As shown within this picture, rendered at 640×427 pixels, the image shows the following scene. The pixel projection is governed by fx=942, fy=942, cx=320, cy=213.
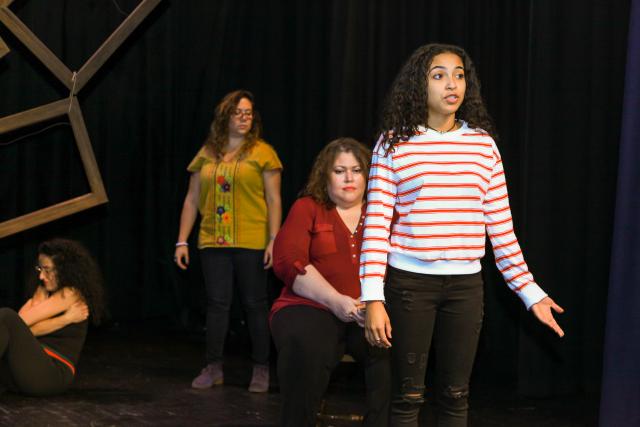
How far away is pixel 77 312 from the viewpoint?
A: 149 inches

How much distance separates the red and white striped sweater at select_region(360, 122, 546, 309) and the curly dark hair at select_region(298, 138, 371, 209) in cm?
54

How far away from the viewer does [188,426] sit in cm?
338

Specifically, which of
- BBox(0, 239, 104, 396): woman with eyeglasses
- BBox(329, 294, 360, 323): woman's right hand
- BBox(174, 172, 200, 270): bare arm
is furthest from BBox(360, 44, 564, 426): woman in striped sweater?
BBox(174, 172, 200, 270): bare arm

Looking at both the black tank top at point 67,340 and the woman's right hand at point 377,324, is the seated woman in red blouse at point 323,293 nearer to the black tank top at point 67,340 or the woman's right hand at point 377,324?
the woman's right hand at point 377,324

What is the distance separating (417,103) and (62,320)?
2.08m

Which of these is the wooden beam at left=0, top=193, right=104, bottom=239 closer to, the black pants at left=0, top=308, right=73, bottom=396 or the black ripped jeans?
the black pants at left=0, top=308, right=73, bottom=396

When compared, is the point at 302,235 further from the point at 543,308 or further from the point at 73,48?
the point at 73,48

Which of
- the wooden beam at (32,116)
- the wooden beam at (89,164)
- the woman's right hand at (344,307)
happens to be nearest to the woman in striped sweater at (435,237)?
the woman's right hand at (344,307)

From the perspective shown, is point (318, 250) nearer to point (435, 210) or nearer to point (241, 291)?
point (435, 210)

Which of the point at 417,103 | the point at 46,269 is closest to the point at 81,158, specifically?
the point at 46,269

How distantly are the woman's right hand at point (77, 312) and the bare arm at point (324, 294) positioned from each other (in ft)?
4.70

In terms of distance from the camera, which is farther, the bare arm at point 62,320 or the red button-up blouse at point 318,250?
the bare arm at point 62,320

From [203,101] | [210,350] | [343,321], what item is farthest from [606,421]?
[203,101]

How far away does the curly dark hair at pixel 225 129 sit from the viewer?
13.0 ft
